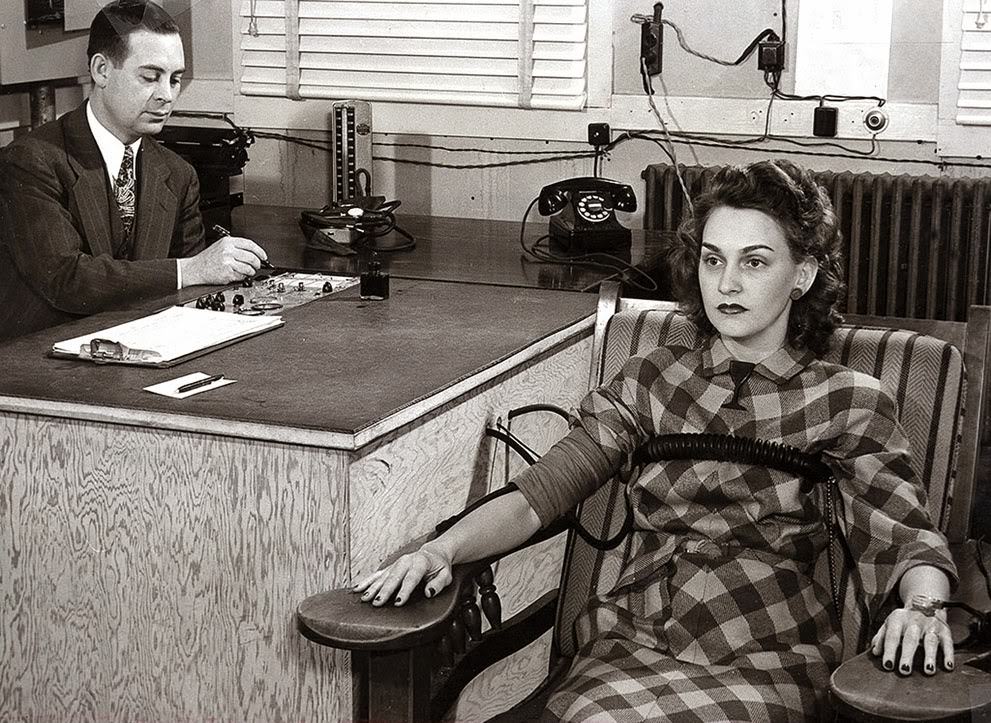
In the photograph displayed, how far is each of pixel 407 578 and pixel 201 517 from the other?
1.43 ft

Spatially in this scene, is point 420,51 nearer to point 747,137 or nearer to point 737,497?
point 747,137

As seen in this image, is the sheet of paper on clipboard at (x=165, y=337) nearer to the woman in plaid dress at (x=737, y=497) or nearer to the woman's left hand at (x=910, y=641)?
the woman in plaid dress at (x=737, y=497)

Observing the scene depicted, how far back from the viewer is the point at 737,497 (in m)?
1.69

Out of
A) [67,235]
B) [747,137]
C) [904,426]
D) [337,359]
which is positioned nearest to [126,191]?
[67,235]

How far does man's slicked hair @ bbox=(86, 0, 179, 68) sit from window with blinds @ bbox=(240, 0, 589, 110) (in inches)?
34.3

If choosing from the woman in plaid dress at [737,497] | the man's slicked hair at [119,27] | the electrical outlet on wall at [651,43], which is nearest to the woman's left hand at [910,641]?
the woman in plaid dress at [737,497]

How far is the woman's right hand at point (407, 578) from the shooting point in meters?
1.46

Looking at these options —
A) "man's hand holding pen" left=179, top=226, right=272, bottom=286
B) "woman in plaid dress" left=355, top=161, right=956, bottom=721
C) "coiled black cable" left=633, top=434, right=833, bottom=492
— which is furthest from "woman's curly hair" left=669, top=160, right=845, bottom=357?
"man's hand holding pen" left=179, top=226, right=272, bottom=286

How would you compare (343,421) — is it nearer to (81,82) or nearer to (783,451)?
(783,451)

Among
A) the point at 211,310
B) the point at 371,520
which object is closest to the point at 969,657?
the point at 371,520

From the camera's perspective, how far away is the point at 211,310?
2.40 meters

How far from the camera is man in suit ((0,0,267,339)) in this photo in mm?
2670

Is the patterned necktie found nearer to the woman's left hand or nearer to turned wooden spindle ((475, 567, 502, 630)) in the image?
turned wooden spindle ((475, 567, 502, 630))

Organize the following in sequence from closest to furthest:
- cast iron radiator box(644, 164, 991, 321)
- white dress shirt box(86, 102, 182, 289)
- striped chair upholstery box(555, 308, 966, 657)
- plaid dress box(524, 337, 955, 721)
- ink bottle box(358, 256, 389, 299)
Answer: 1. plaid dress box(524, 337, 955, 721)
2. striped chair upholstery box(555, 308, 966, 657)
3. ink bottle box(358, 256, 389, 299)
4. white dress shirt box(86, 102, 182, 289)
5. cast iron radiator box(644, 164, 991, 321)
